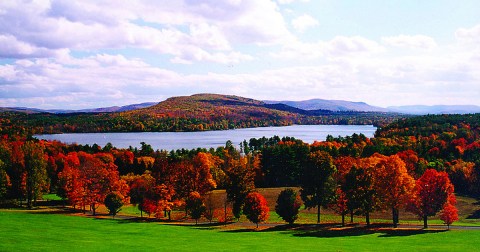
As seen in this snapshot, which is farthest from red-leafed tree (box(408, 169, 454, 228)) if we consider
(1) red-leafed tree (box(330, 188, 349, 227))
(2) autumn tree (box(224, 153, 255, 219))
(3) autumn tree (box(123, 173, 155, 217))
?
(3) autumn tree (box(123, 173, 155, 217))

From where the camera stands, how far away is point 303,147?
125625 millimetres

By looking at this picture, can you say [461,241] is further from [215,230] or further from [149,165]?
[149,165]

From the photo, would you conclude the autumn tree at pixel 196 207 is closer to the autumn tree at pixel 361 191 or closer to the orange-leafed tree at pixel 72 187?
the orange-leafed tree at pixel 72 187

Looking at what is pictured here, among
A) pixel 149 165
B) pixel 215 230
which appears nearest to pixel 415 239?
pixel 215 230

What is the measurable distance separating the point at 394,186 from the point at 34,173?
219ft

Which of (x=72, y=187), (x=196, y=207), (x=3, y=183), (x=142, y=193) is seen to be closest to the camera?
(x=196, y=207)

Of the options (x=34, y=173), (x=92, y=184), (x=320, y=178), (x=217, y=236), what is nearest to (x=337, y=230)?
(x=320, y=178)

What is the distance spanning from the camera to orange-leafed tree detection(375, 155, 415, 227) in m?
66.3

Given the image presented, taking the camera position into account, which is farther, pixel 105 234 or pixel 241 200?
pixel 241 200

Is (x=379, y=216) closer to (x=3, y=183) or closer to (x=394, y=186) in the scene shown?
(x=394, y=186)

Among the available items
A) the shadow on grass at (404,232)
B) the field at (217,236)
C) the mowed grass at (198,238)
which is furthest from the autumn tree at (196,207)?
the shadow on grass at (404,232)

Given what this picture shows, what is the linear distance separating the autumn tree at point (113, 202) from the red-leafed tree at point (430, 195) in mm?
46699

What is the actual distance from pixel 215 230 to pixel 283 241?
47.8ft

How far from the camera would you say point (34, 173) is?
88312mm
